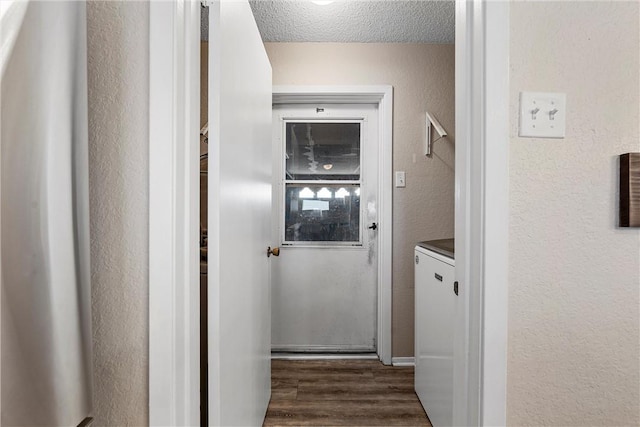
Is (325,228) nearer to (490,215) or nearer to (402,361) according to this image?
(402,361)

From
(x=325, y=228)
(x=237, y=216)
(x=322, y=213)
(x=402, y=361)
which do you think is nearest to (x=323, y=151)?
(x=322, y=213)

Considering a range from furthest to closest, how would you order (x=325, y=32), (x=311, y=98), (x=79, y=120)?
(x=311, y=98)
(x=325, y=32)
(x=79, y=120)

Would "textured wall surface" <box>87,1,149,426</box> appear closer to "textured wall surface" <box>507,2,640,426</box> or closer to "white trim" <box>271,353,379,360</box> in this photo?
"textured wall surface" <box>507,2,640,426</box>

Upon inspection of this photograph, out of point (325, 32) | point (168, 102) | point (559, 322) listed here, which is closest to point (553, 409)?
point (559, 322)

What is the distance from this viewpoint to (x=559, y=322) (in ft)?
2.34

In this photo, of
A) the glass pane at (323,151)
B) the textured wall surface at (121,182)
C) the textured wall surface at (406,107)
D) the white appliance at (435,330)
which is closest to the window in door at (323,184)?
the glass pane at (323,151)

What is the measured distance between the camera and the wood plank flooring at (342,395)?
59.0 inches

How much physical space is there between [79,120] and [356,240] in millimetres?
1848

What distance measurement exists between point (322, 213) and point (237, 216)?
4.22 feet

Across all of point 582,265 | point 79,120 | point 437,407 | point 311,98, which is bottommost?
point 437,407

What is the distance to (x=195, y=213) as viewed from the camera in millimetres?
716

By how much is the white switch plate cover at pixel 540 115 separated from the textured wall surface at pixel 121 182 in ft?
2.75

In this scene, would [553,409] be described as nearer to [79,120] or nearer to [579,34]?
[579,34]

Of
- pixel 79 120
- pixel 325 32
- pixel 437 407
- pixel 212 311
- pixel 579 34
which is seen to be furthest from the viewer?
pixel 325 32
